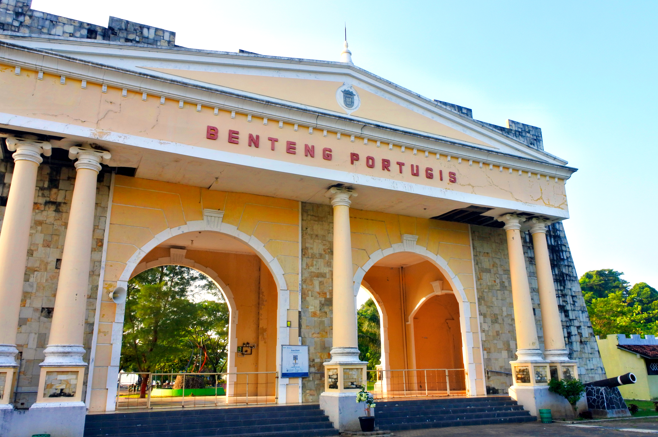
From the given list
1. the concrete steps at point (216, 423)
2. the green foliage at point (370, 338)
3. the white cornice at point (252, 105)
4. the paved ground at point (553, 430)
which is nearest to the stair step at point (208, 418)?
the concrete steps at point (216, 423)

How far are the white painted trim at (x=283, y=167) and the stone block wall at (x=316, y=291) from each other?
2.03m

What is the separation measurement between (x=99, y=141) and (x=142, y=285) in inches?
541

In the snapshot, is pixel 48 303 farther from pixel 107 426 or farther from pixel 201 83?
pixel 201 83

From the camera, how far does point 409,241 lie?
48.1ft

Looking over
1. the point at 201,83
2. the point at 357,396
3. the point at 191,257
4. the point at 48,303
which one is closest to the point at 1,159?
the point at 48,303

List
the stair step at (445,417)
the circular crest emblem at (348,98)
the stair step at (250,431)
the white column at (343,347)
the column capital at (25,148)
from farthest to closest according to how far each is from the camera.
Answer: the circular crest emblem at (348,98)
the stair step at (445,417)
the white column at (343,347)
the column capital at (25,148)
the stair step at (250,431)

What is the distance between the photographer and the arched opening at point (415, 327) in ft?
59.2

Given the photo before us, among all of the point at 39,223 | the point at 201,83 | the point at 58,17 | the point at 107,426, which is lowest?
the point at 107,426

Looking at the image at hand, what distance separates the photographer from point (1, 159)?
1070cm

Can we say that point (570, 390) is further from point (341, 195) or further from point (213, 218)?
point (213, 218)

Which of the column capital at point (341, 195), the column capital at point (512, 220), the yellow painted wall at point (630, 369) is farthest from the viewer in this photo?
the yellow painted wall at point (630, 369)

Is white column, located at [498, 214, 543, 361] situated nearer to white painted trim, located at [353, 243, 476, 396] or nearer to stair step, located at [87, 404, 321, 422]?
white painted trim, located at [353, 243, 476, 396]

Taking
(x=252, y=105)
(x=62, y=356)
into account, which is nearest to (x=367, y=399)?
(x=62, y=356)

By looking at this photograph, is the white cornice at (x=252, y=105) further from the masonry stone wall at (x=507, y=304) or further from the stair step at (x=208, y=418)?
the stair step at (x=208, y=418)
